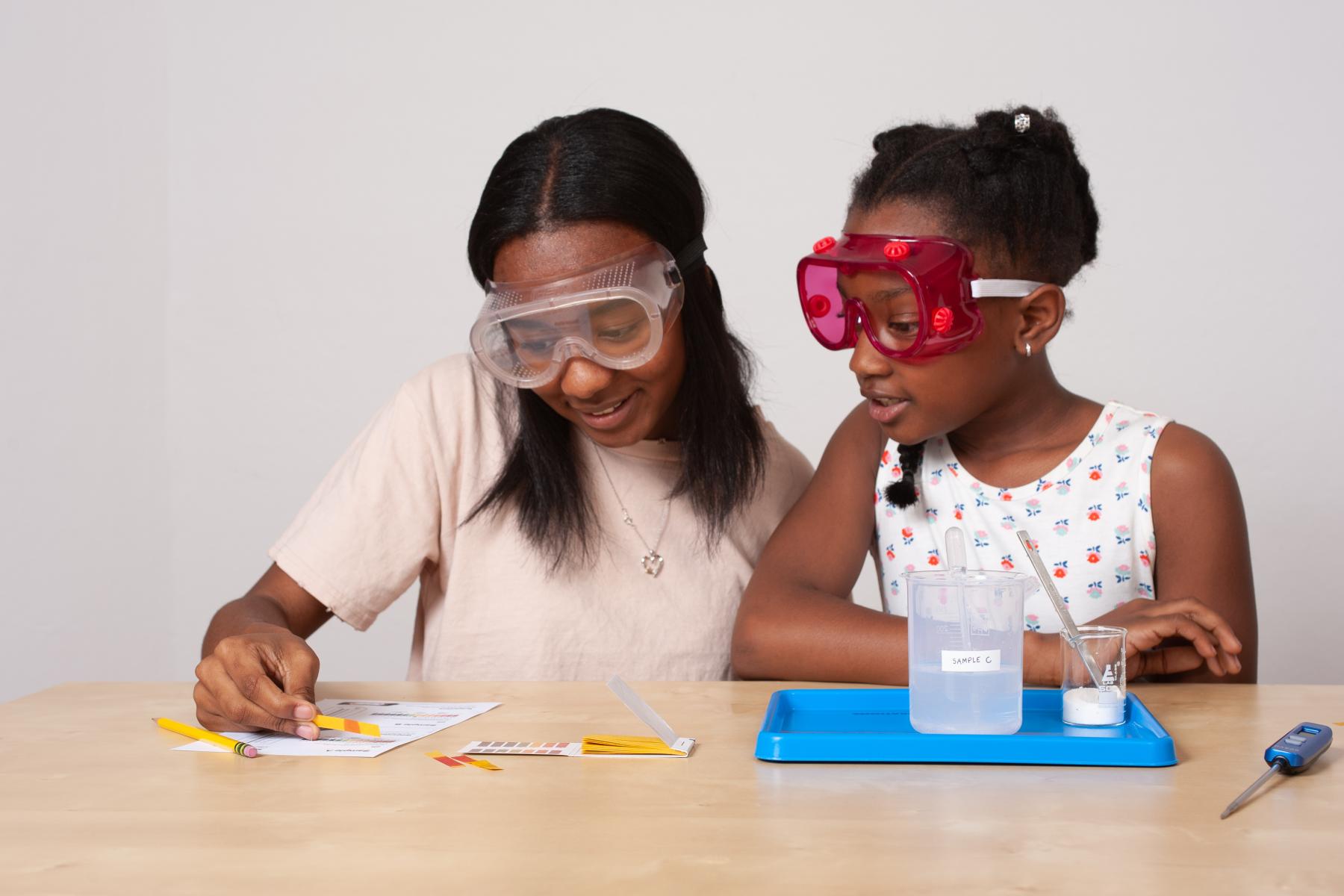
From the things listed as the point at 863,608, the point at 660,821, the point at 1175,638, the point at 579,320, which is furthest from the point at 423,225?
the point at 660,821

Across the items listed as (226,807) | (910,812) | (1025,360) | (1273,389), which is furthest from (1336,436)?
(226,807)

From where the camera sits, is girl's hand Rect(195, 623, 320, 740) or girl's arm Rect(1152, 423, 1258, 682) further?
girl's arm Rect(1152, 423, 1258, 682)

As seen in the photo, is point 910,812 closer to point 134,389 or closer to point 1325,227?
point 1325,227

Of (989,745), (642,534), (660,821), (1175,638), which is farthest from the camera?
(642,534)

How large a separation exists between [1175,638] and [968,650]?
0.48m

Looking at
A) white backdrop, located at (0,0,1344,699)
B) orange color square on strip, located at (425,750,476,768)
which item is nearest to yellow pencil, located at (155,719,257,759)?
orange color square on strip, located at (425,750,476,768)

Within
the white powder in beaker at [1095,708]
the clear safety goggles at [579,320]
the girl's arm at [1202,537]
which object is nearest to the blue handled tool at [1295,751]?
the white powder in beaker at [1095,708]

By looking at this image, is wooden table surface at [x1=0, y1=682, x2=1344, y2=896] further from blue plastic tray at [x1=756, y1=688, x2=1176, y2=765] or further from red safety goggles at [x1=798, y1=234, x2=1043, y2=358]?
red safety goggles at [x1=798, y1=234, x2=1043, y2=358]

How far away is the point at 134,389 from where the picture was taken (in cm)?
382

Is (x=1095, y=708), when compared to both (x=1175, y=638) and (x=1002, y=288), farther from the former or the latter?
(x=1002, y=288)

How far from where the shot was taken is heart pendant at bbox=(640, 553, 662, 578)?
2111 mm

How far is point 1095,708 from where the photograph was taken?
1351mm

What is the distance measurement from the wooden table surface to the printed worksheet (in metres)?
0.02

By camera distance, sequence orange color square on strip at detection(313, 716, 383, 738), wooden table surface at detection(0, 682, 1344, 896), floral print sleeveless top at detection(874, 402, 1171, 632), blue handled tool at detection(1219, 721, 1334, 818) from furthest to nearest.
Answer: floral print sleeveless top at detection(874, 402, 1171, 632) < orange color square on strip at detection(313, 716, 383, 738) < blue handled tool at detection(1219, 721, 1334, 818) < wooden table surface at detection(0, 682, 1344, 896)
